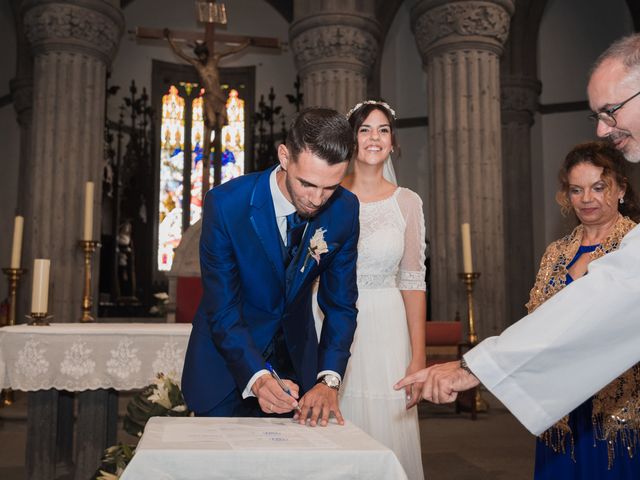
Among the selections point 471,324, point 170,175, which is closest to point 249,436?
point 471,324

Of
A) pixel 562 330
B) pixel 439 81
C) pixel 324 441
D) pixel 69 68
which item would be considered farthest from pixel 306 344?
pixel 69 68

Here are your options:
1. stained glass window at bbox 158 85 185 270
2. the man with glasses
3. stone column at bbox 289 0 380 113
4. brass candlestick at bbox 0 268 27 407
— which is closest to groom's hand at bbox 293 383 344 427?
the man with glasses

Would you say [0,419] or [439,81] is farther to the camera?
[439,81]

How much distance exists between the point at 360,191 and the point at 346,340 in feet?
3.28

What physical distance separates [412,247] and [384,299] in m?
0.28

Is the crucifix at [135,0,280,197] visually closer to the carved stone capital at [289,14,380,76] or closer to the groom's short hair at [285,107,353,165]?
the carved stone capital at [289,14,380,76]

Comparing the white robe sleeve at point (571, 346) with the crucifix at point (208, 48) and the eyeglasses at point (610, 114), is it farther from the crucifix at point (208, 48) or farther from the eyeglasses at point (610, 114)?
the crucifix at point (208, 48)

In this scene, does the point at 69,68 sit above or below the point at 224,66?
below

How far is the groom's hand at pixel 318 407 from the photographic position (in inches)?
78.6

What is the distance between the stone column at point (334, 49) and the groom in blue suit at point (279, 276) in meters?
7.36

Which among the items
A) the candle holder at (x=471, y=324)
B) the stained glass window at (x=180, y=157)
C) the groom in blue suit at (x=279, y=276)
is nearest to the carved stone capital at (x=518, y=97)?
the stained glass window at (x=180, y=157)

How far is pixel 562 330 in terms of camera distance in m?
1.64

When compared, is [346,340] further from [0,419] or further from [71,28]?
[71,28]

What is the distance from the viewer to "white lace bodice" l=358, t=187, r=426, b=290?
307 cm
